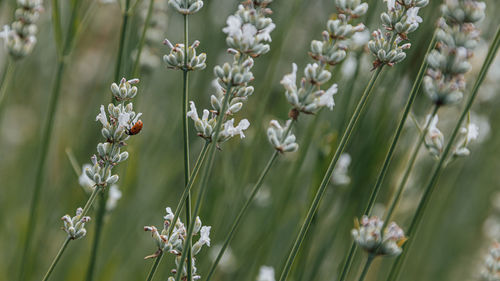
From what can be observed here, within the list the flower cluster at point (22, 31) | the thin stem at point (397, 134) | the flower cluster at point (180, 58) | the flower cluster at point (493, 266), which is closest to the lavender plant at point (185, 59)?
the flower cluster at point (180, 58)

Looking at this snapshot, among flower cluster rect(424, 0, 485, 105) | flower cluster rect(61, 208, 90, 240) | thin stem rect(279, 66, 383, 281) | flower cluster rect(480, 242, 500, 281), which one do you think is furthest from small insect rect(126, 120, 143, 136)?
flower cluster rect(480, 242, 500, 281)

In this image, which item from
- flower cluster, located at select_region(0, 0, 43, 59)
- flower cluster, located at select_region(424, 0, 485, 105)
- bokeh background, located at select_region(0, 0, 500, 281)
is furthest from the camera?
bokeh background, located at select_region(0, 0, 500, 281)

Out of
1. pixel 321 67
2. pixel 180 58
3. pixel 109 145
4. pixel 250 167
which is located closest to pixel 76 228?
pixel 109 145

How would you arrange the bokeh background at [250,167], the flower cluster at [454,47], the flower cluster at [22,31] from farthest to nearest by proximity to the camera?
1. the bokeh background at [250,167]
2. the flower cluster at [22,31]
3. the flower cluster at [454,47]

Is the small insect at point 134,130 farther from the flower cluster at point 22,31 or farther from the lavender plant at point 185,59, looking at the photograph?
the flower cluster at point 22,31

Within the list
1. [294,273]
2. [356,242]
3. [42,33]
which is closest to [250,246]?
[294,273]

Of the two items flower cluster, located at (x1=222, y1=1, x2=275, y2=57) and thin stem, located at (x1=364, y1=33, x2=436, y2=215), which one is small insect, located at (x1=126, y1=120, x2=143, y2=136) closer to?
flower cluster, located at (x1=222, y1=1, x2=275, y2=57)

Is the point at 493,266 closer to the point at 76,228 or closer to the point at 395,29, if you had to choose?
the point at 395,29
